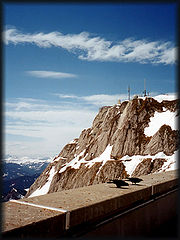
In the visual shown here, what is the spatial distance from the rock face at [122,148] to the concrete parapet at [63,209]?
58039mm

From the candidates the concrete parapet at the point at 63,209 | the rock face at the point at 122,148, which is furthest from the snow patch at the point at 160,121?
the concrete parapet at the point at 63,209

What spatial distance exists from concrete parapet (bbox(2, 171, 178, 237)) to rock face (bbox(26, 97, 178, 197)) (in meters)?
58.0

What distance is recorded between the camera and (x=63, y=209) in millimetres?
2764

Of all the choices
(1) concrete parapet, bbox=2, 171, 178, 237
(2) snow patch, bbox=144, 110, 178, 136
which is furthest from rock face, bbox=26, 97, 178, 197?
(1) concrete parapet, bbox=2, 171, 178, 237

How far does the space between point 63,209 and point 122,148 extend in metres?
70.6

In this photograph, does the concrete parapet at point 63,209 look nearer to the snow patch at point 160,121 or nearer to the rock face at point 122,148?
the rock face at point 122,148

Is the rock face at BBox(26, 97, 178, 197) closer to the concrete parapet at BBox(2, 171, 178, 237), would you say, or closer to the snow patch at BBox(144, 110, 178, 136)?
the snow patch at BBox(144, 110, 178, 136)

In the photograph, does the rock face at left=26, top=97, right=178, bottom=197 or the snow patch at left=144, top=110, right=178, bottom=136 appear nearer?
the rock face at left=26, top=97, right=178, bottom=197

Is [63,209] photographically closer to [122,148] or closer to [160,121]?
[122,148]

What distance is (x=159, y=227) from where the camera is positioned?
429 cm

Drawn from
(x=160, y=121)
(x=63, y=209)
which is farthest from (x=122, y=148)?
(x=63, y=209)

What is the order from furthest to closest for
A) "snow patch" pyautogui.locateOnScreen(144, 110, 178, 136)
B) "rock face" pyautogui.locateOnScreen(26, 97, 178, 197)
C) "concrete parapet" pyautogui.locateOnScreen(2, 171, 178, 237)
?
"snow patch" pyautogui.locateOnScreen(144, 110, 178, 136) < "rock face" pyautogui.locateOnScreen(26, 97, 178, 197) < "concrete parapet" pyautogui.locateOnScreen(2, 171, 178, 237)

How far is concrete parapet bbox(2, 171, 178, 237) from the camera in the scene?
7.78 ft

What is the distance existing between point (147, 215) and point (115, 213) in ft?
3.00
